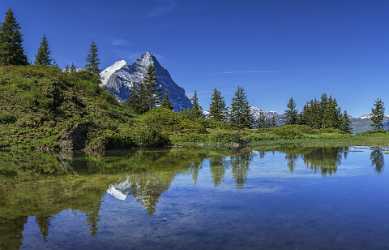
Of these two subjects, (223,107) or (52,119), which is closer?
(52,119)

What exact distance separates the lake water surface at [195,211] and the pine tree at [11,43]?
69074 millimetres

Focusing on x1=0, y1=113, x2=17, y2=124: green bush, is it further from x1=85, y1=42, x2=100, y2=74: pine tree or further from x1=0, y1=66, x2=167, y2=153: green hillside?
x1=85, y1=42, x2=100, y2=74: pine tree

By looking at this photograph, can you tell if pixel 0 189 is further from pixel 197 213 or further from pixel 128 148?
pixel 128 148

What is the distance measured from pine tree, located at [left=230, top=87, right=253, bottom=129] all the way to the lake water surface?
109290mm

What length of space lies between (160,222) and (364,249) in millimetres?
5766

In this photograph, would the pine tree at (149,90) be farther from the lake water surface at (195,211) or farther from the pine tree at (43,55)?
the lake water surface at (195,211)

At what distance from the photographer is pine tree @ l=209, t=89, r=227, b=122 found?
132m

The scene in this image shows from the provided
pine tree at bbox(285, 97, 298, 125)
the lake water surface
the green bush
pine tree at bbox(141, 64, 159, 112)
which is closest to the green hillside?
the green bush

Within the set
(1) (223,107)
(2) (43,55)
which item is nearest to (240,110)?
(1) (223,107)

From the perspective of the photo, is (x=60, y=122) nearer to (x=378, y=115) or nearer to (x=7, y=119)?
(x=7, y=119)

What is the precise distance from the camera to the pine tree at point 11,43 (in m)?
82.7

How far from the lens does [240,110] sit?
440ft

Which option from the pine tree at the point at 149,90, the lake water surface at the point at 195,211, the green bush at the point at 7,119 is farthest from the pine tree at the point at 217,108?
the lake water surface at the point at 195,211

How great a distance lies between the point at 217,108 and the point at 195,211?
120113mm
